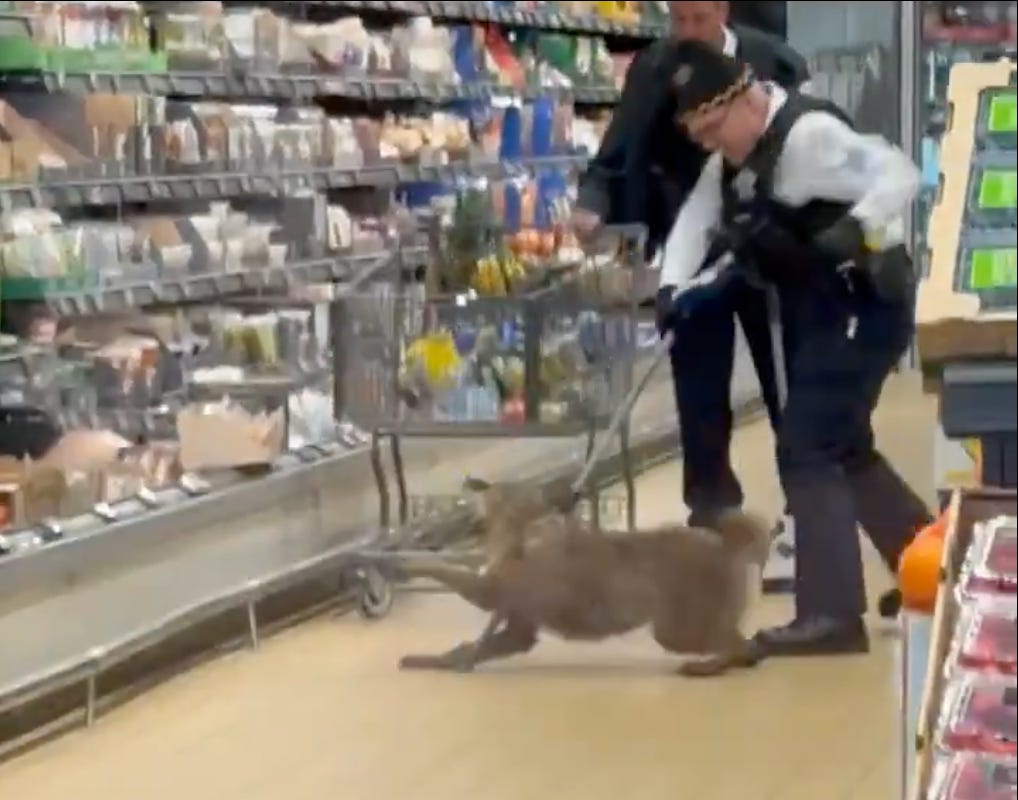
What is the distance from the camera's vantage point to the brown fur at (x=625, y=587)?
529 centimetres

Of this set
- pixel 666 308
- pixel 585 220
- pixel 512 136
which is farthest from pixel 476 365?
pixel 512 136

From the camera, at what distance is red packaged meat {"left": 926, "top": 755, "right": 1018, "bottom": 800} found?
7.77 ft

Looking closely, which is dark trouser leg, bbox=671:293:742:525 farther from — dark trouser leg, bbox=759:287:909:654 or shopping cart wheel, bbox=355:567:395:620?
shopping cart wheel, bbox=355:567:395:620

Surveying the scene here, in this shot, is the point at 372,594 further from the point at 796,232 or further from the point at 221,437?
the point at 796,232

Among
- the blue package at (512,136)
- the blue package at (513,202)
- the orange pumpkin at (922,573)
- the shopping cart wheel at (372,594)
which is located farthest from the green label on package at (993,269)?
the blue package at (512,136)

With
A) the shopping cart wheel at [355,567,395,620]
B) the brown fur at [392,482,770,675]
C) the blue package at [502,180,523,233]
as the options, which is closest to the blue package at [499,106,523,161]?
the blue package at [502,180,523,233]

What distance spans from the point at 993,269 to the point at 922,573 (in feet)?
2.27

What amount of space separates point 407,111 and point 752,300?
2894 mm

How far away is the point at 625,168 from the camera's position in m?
6.23

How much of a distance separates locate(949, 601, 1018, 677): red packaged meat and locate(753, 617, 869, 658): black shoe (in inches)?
127

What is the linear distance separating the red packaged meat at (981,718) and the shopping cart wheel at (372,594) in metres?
3.93

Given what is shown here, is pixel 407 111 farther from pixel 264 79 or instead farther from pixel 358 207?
pixel 264 79

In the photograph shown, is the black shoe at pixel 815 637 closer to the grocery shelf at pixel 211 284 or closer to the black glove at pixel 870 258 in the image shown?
the black glove at pixel 870 258

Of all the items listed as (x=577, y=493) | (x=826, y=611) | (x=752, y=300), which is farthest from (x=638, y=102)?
(x=826, y=611)
